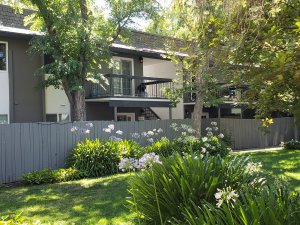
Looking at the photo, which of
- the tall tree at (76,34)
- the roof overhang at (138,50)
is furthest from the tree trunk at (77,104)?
the roof overhang at (138,50)

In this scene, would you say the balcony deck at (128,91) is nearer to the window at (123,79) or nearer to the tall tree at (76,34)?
the window at (123,79)

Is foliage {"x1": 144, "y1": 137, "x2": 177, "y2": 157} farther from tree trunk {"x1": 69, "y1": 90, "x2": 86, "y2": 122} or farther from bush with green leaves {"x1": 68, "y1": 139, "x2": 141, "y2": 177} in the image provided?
tree trunk {"x1": 69, "y1": 90, "x2": 86, "y2": 122}

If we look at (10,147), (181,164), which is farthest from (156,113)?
(181,164)

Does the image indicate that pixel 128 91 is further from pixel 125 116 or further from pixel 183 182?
pixel 183 182

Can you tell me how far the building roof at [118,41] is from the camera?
17859mm

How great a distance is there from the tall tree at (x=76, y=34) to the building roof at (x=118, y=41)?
1.08 meters

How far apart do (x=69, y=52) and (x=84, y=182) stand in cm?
672

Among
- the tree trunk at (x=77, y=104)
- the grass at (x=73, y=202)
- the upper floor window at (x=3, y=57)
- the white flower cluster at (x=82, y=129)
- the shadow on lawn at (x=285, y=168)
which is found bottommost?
the grass at (x=73, y=202)

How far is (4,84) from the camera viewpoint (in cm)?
1783

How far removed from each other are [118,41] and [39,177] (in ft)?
40.6

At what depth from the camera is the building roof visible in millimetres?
17859

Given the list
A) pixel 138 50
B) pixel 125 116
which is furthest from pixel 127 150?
pixel 125 116

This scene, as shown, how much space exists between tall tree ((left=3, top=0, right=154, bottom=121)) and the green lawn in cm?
566

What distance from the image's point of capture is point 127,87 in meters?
22.5
